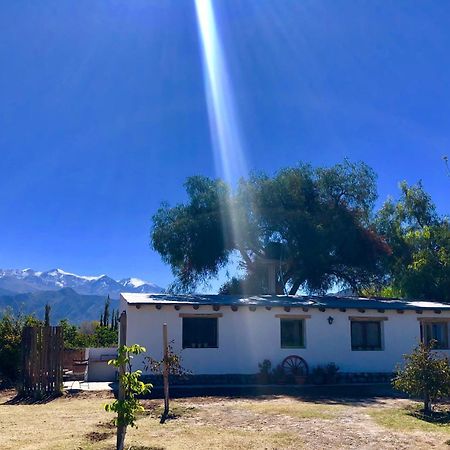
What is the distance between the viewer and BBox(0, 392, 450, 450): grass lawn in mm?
9227

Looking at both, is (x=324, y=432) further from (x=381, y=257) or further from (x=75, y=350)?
(x=381, y=257)

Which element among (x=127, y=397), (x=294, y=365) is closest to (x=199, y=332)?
(x=294, y=365)

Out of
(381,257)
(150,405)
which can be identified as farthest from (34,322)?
(381,257)

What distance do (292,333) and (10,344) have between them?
9.74 m

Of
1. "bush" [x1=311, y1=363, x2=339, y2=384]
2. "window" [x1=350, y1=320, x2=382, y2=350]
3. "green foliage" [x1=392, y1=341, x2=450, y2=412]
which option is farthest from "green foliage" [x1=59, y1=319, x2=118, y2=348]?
"green foliage" [x1=392, y1=341, x2=450, y2=412]

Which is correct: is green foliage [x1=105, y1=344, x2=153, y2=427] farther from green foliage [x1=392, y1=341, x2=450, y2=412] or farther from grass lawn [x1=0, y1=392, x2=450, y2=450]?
green foliage [x1=392, y1=341, x2=450, y2=412]

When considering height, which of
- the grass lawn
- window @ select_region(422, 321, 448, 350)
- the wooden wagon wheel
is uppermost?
window @ select_region(422, 321, 448, 350)

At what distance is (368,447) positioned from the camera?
29.4 feet

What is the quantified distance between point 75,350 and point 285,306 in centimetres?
1034

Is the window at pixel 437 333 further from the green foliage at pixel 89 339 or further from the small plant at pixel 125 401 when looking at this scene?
the small plant at pixel 125 401

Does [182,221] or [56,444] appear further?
[182,221]

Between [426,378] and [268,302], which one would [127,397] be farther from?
[268,302]

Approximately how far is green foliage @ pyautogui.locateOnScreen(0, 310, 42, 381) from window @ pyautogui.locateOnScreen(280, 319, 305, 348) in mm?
8808

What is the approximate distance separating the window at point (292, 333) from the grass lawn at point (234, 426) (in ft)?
18.2
